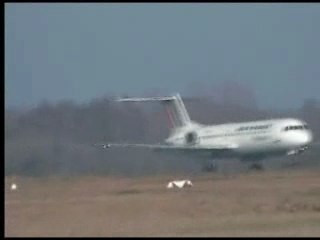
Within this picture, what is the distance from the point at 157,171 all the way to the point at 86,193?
25693 mm

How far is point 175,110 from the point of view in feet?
252

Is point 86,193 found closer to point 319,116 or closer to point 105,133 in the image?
point 105,133

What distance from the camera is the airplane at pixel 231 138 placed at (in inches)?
2479

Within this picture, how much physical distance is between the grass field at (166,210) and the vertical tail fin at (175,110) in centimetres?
3586

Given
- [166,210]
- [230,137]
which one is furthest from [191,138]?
[166,210]

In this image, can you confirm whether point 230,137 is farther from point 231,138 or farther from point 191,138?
point 191,138

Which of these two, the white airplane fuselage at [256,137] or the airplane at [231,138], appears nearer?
the white airplane fuselage at [256,137]

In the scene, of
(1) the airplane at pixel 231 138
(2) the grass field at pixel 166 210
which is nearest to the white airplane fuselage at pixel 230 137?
(1) the airplane at pixel 231 138

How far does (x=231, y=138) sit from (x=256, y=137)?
3064 mm

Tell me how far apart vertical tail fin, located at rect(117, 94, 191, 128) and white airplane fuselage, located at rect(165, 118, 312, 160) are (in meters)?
2.51

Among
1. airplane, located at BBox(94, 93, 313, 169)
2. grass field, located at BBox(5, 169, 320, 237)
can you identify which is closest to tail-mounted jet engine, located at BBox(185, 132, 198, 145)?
airplane, located at BBox(94, 93, 313, 169)

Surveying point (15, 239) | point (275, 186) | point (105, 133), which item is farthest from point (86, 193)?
point (105, 133)

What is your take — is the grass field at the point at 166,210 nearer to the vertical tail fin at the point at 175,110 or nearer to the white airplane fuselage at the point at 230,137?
the white airplane fuselage at the point at 230,137

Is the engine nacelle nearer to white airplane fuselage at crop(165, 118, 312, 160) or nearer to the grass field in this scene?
white airplane fuselage at crop(165, 118, 312, 160)
